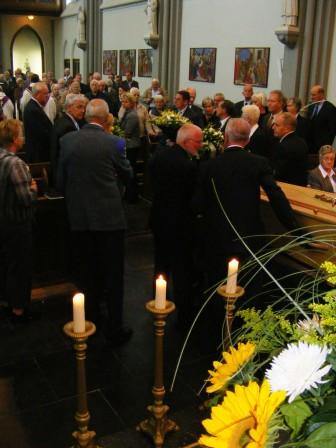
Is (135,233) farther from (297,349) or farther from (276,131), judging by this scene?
(297,349)

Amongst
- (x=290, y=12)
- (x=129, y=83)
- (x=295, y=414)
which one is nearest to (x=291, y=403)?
(x=295, y=414)

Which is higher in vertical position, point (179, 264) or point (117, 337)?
point (179, 264)

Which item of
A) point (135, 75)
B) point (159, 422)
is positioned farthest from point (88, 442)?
point (135, 75)

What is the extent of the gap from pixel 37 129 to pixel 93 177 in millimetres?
3320

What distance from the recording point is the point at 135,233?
722cm

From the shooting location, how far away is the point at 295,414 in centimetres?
98

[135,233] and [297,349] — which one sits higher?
[297,349]

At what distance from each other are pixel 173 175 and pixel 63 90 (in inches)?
326

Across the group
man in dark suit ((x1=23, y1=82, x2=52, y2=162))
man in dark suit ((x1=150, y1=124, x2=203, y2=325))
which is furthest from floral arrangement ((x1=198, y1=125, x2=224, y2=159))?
man in dark suit ((x1=23, y1=82, x2=52, y2=162))

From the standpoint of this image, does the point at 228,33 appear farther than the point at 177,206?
Yes

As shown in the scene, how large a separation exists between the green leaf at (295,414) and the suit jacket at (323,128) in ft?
26.3

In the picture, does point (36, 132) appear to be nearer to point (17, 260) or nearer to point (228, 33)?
point (17, 260)

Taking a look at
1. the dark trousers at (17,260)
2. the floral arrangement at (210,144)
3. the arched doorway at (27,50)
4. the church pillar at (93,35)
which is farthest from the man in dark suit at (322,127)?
the arched doorway at (27,50)

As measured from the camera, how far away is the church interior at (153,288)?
129 inches
